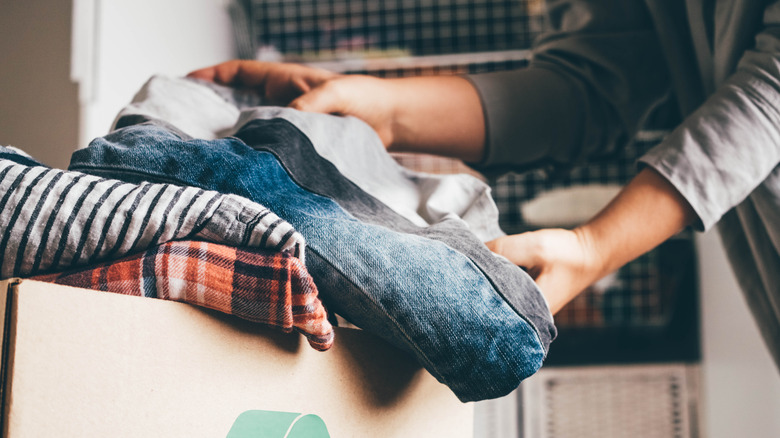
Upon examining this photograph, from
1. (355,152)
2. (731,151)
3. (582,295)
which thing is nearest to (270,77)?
(355,152)

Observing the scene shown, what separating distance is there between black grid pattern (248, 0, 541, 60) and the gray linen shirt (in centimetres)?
47

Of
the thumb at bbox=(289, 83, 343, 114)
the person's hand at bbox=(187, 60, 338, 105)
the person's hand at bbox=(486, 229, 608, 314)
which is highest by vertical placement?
the person's hand at bbox=(187, 60, 338, 105)

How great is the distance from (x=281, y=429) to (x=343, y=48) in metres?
1.05

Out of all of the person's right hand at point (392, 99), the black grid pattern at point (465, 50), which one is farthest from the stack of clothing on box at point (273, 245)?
the black grid pattern at point (465, 50)

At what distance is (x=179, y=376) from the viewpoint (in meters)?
0.32

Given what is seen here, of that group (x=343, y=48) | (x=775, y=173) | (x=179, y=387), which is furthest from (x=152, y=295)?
(x=343, y=48)

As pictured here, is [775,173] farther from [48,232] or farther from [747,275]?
[48,232]

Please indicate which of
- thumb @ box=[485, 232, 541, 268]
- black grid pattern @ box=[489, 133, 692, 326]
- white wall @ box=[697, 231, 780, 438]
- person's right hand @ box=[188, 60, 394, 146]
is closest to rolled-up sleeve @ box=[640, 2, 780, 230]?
thumb @ box=[485, 232, 541, 268]

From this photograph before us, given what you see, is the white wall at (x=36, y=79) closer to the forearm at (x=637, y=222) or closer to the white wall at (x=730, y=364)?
the forearm at (x=637, y=222)

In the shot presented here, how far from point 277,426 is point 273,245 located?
0.33ft

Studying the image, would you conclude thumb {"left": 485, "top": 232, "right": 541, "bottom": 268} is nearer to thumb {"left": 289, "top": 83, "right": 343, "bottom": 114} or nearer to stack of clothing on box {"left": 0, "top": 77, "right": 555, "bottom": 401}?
stack of clothing on box {"left": 0, "top": 77, "right": 555, "bottom": 401}

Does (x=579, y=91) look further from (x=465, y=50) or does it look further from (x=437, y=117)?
(x=465, y=50)

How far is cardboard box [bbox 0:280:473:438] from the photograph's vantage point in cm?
27

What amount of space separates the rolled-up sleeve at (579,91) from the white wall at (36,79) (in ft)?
1.49
